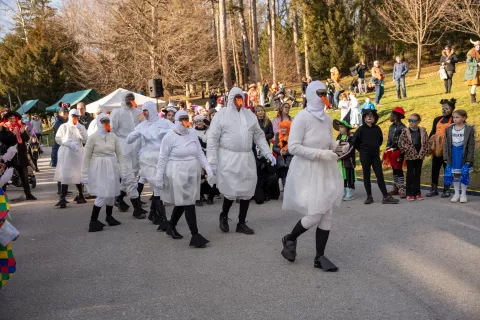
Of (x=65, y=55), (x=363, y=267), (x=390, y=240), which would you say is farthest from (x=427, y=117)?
(x=65, y=55)

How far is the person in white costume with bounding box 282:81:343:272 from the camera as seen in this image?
618cm

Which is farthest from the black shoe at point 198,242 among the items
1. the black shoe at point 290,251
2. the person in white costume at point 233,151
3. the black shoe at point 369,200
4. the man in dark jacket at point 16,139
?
the man in dark jacket at point 16,139

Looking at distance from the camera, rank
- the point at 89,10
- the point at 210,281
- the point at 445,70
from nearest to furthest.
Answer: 1. the point at 210,281
2. the point at 445,70
3. the point at 89,10

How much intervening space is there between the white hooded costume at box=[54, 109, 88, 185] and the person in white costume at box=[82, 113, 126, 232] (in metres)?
2.50

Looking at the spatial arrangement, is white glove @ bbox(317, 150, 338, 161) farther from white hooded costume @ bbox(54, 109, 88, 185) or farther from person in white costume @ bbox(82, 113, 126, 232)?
white hooded costume @ bbox(54, 109, 88, 185)

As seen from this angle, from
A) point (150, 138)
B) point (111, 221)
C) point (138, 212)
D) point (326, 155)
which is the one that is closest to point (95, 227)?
point (111, 221)

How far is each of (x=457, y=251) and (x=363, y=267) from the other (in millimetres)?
1336

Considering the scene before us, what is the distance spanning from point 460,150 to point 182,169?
16.7ft

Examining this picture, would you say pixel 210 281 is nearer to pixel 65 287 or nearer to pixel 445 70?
pixel 65 287

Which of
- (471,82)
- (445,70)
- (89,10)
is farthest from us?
(89,10)

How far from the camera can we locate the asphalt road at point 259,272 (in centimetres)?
516

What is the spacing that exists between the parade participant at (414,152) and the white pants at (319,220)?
4.41 meters

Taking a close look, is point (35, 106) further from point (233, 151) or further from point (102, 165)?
point (233, 151)

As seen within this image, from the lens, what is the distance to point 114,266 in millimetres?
6926
